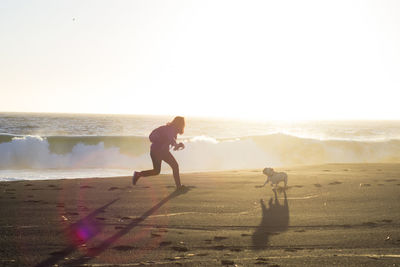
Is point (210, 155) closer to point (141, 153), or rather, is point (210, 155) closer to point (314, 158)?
point (141, 153)

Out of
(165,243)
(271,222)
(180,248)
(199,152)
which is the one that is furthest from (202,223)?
(199,152)

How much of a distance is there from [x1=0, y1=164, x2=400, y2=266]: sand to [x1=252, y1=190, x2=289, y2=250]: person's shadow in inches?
0.6

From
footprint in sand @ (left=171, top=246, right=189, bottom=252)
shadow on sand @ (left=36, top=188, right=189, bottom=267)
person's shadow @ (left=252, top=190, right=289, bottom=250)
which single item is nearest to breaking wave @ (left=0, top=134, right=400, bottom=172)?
person's shadow @ (left=252, top=190, right=289, bottom=250)

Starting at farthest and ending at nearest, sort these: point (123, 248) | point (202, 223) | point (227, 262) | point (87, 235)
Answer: point (202, 223) → point (87, 235) → point (123, 248) → point (227, 262)

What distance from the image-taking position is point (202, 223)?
679 centimetres

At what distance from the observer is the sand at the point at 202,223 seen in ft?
16.4

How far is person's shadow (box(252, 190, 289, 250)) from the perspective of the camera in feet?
19.0

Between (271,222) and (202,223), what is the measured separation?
1056 millimetres

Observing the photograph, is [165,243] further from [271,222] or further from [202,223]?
[271,222]

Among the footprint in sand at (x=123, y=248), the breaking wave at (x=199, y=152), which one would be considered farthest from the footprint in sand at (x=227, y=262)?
the breaking wave at (x=199, y=152)

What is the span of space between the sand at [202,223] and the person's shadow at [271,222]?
0.01m

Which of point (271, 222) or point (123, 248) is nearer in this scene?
point (123, 248)

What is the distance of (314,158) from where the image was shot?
26375 millimetres

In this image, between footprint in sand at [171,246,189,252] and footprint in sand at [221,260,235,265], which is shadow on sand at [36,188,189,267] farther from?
footprint in sand at [221,260,235,265]
